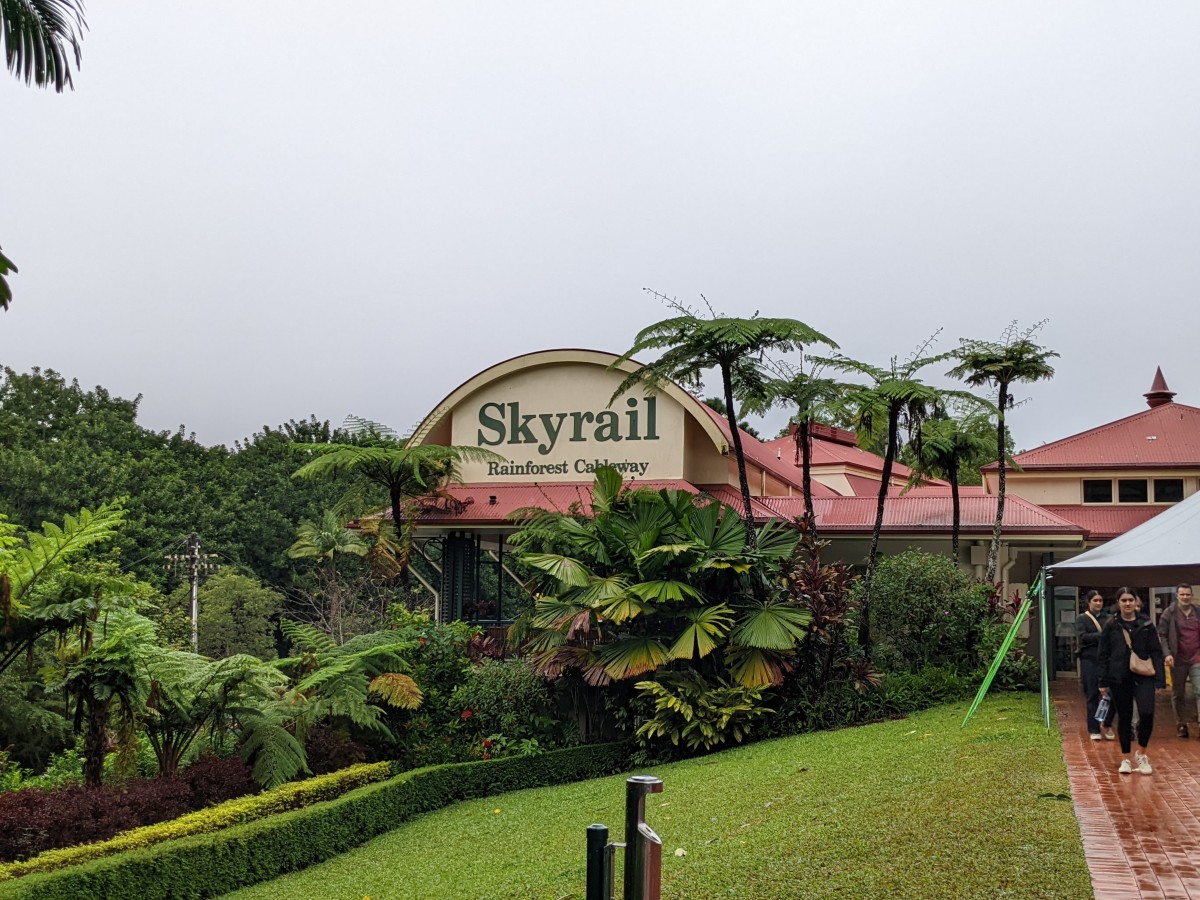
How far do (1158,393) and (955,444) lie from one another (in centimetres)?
1491

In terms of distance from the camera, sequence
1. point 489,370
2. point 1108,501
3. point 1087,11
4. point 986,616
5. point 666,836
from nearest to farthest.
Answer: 1. point 666,836
2. point 1087,11
3. point 986,616
4. point 489,370
5. point 1108,501

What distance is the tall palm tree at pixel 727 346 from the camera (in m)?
16.3

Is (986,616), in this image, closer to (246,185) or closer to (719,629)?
(719,629)

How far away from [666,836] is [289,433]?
42.3 metres

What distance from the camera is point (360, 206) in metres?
19.6

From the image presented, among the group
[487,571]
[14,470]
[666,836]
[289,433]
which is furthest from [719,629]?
[289,433]

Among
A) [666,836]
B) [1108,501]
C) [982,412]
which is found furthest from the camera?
[1108,501]

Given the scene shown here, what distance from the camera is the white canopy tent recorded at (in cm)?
1257

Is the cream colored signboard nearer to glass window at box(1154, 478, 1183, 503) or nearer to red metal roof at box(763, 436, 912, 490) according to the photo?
red metal roof at box(763, 436, 912, 490)

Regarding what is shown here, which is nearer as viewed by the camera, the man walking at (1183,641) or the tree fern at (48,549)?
the tree fern at (48,549)

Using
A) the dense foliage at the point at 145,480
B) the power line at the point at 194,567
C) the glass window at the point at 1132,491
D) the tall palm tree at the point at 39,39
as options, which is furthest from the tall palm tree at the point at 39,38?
the dense foliage at the point at 145,480

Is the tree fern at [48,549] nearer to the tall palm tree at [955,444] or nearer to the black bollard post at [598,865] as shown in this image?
the black bollard post at [598,865]

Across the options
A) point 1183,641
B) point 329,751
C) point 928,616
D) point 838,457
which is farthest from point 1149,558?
point 838,457

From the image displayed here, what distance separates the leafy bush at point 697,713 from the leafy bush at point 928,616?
2.87 m
